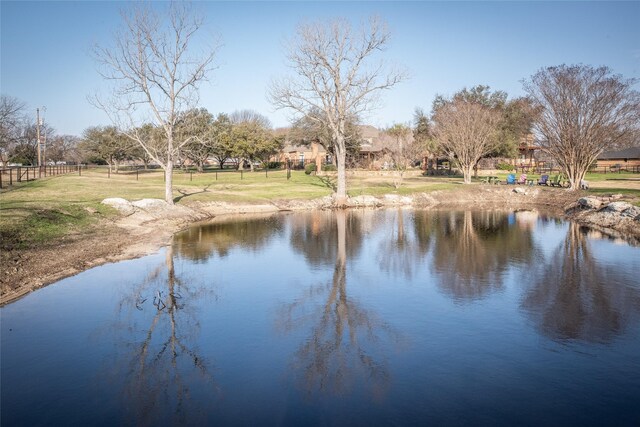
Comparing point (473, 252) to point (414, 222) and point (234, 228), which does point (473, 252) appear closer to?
point (414, 222)

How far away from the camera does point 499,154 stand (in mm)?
62844

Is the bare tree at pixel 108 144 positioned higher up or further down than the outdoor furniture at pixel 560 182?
higher up

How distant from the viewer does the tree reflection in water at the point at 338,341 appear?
9.00 meters

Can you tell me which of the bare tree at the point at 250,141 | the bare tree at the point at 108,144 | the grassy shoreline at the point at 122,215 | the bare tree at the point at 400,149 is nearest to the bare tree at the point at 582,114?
the grassy shoreline at the point at 122,215

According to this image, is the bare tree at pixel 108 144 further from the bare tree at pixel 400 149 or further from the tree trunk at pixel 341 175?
the tree trunk at pixel 341 175

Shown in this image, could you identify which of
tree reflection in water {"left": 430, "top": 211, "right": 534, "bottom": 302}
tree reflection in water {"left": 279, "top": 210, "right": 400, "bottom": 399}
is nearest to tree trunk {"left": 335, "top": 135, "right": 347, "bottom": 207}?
tree reflection in water {"left": 430, "top": 211, "right": 534, "bottom": 302}

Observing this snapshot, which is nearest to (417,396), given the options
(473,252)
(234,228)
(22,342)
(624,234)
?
(22,342)

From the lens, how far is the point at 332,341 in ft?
36.2

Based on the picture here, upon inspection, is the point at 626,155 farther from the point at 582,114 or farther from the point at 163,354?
the point at 163,354

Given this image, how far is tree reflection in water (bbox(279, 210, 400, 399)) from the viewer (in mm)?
9000

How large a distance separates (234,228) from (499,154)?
46370 millimetres

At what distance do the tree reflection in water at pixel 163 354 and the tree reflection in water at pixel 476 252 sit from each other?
7960mm

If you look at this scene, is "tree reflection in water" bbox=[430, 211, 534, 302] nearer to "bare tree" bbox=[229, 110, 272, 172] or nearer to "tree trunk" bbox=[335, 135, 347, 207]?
"tree trunk" bbox=[335, 135, 347, 207]

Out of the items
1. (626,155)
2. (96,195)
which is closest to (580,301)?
(96,195)
